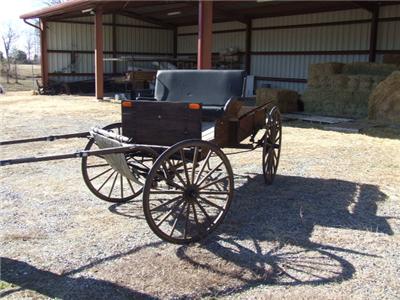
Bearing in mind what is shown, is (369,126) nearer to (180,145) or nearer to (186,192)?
(186,192)

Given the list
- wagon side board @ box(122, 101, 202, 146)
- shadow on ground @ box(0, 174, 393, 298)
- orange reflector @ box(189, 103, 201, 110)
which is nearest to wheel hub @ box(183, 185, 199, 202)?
shadow on ground @ box(0, 174, 393, 298)

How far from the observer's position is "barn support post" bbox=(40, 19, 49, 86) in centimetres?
2320

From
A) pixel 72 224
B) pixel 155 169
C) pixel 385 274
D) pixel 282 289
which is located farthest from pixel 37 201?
pixel 385 274

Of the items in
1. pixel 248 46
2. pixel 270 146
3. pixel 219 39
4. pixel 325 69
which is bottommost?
pixel 270 146

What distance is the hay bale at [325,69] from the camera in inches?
557

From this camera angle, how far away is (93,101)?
18656mm

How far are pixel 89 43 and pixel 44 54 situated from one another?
276 cm

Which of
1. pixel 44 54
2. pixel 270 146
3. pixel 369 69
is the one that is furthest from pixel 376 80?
pixel 44 54

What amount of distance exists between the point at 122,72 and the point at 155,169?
909 inches

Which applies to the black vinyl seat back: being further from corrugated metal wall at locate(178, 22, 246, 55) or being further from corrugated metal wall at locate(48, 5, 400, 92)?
corrugated metal wall at locate(178, 22, 246, 55)

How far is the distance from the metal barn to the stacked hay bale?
266cm

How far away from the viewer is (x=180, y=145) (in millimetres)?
3953

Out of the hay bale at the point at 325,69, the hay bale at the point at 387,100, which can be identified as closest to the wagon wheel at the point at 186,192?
the hay bale at the point at 387,100

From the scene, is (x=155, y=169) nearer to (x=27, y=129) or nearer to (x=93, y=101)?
(x=27, y=129)
